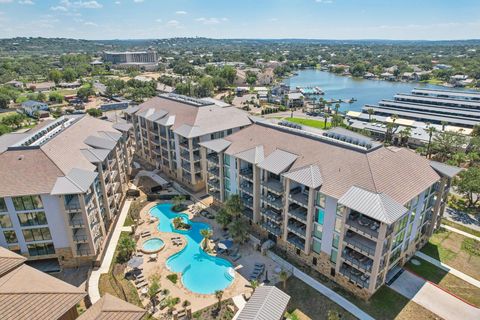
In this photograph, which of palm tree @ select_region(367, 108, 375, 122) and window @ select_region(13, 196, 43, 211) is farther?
palm tree @ select_region(367, 108, 375, 122)

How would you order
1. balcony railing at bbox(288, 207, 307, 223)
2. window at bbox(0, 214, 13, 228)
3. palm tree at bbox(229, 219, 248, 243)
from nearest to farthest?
window at bbox(0, 214, 13, 228) → balcony railing at bbox(288, 207, 307, 223) → palm tree at bbox(229, 219, 248, 243)

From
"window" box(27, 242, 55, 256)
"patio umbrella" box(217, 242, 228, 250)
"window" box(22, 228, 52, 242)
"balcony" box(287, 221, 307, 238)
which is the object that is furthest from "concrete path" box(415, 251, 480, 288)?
"window" box(22, 228, 52, 242)

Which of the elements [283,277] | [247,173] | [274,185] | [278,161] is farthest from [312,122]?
[283,277]

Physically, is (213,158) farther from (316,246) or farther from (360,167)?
(360,167)

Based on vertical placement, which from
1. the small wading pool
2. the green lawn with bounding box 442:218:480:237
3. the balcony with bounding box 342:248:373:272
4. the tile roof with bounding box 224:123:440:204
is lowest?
the small wading pool

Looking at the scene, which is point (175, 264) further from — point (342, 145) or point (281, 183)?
point (342, 145)

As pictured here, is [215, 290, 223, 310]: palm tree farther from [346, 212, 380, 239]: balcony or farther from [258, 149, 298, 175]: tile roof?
[346, 212, 380, 239]: balcony

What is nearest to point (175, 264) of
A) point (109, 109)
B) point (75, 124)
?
point (75, 124)
